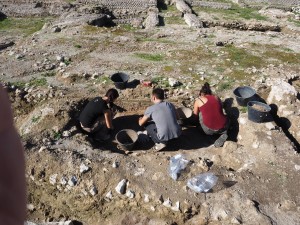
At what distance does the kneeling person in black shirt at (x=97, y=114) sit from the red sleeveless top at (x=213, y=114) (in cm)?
185

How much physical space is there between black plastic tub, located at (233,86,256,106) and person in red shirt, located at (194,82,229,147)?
2.54ft

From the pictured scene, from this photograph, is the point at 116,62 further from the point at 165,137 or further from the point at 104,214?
the point at 104,214

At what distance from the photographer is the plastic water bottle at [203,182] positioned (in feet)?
A: 18.1

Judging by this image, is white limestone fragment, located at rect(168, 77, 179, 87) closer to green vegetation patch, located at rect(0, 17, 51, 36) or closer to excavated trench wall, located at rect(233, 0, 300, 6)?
green vegetation patch, located at rect(0, 17, 51, 36)

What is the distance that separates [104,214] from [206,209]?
1.60 meters

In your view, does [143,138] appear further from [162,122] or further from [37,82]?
[37,82]

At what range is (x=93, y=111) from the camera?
6887 mm

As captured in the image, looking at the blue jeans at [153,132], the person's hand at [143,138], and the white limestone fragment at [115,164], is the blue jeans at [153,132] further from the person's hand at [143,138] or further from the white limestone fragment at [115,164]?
the white limestone fragment at [115,164]

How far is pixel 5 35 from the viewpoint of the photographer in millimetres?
12922

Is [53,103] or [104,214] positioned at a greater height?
[53,103]

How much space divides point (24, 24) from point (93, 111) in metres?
9.13

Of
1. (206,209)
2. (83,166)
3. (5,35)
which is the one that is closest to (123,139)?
(83,166)

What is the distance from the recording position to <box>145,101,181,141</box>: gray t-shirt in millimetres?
6602

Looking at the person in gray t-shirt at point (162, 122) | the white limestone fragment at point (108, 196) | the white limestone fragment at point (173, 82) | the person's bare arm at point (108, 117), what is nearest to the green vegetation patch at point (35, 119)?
the person's bare arm at point (108, 117)
